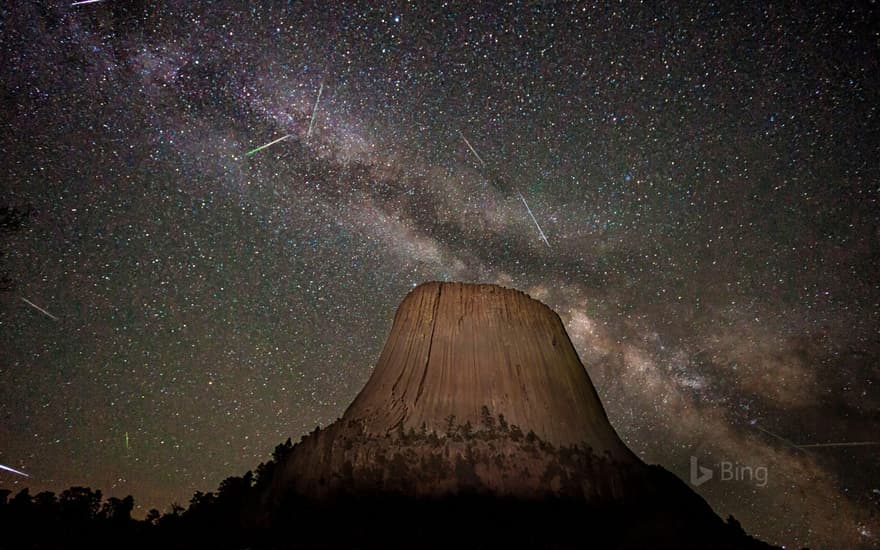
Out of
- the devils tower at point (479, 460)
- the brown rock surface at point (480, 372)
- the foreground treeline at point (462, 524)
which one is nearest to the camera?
the foreground treeline at point (462, 524)

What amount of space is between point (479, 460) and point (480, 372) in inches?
79.7

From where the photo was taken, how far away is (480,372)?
9.70m

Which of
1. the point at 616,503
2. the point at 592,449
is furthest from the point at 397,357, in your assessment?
the point at 616,503

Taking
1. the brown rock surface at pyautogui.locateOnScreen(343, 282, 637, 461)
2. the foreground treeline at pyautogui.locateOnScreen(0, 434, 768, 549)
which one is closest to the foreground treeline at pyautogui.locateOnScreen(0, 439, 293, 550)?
the foreground treeline at pyautogui.locateOnScreen(0, 434, 768, 549)

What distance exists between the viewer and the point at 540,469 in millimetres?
8234

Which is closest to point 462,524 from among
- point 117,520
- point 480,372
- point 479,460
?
point 479,460

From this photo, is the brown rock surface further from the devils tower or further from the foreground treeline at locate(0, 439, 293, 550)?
the foreground treeline at locate(0, 439, 293, 550)

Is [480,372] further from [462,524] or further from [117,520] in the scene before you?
[117,520]

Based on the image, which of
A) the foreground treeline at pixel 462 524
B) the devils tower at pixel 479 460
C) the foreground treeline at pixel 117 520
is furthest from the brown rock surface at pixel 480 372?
the foreground treeline at pixel 117 520

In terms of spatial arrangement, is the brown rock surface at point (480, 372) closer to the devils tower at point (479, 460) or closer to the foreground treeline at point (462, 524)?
the devils tower at point (479, 460)

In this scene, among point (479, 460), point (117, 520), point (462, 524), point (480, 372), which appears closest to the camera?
point (462, 524)

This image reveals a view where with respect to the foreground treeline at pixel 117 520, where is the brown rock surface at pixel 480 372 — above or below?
above

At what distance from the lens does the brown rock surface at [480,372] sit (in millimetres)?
9062

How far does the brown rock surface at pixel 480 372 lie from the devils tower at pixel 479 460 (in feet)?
0.10
